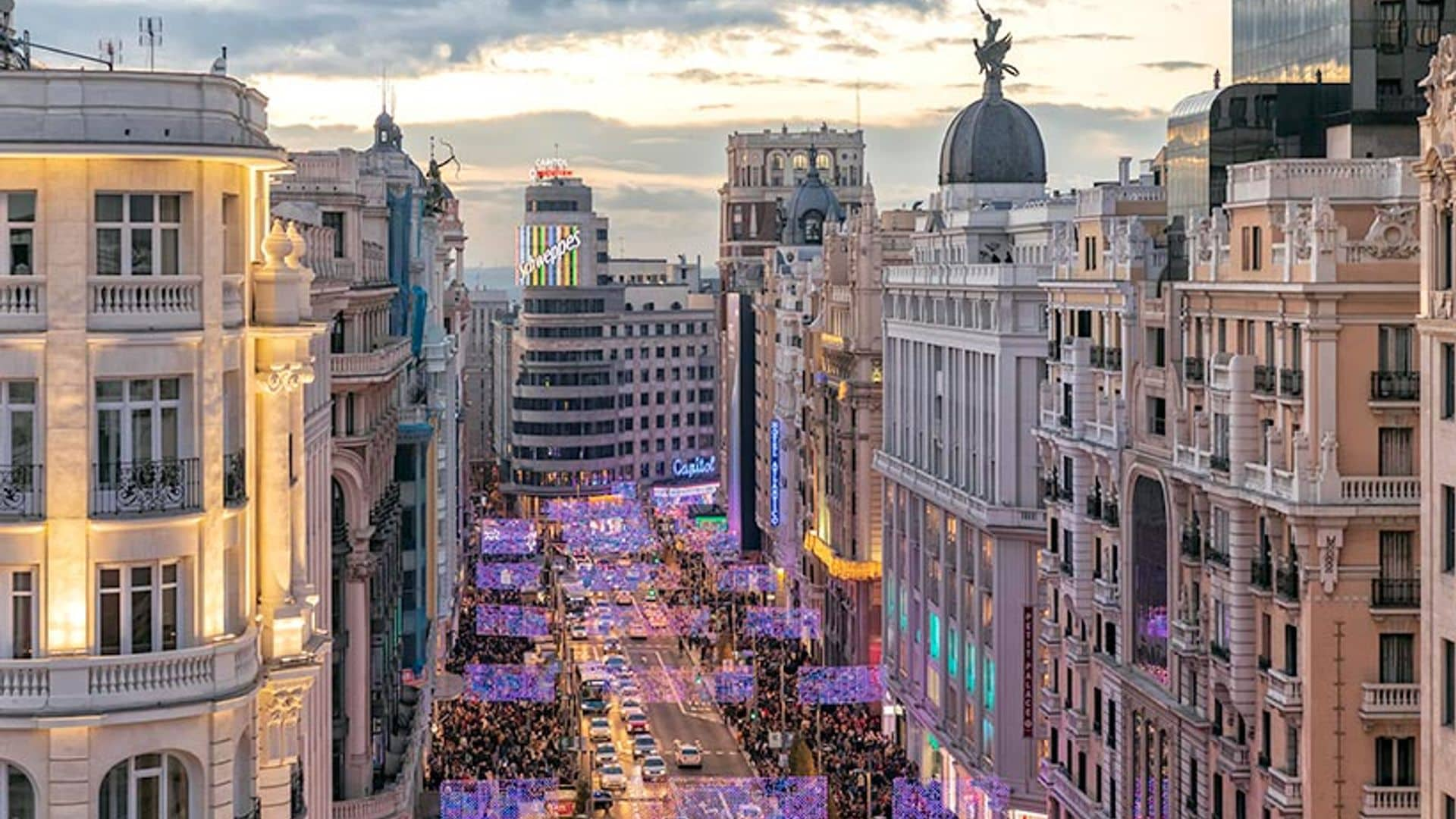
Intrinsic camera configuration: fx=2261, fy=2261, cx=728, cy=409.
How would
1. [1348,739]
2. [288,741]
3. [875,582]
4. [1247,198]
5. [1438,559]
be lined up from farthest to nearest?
[875,582] → [1247,198] → [1348,739] → [1438,559] → [288,741]

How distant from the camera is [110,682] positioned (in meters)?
33.3

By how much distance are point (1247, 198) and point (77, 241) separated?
1557 inches

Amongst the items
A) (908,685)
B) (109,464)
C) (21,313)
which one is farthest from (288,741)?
(908,685)

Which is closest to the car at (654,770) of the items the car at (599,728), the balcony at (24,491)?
the car at (599,728)

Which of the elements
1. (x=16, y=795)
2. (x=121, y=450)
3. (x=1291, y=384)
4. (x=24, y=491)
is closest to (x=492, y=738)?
(x=1291, y=384)

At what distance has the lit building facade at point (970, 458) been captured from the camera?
9844 cm

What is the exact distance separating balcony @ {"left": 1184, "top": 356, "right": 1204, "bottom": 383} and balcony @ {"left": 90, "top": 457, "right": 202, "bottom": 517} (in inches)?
1611

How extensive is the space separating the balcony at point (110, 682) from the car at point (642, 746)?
88211 millimetres

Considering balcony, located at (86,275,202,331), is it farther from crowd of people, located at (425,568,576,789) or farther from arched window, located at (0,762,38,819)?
crowd of people, located at (425,568,576,789)

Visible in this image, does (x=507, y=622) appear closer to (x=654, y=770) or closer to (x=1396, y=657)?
(x=654, y=770)

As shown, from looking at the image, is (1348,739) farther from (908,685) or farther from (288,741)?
(908,685)

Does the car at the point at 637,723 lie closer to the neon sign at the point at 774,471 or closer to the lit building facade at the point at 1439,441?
the neon sign at the point at 774,471

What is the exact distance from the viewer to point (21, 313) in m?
33.2

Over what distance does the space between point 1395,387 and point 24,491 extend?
124ft
